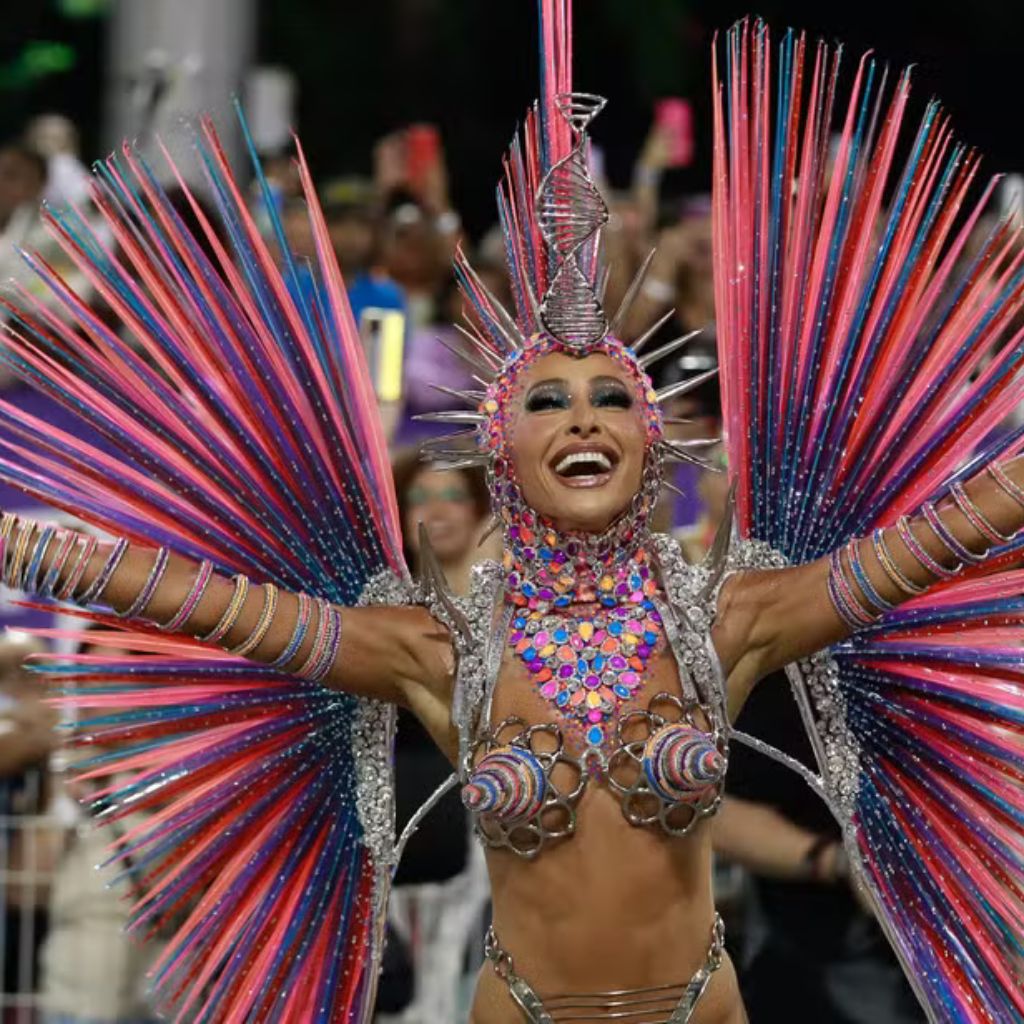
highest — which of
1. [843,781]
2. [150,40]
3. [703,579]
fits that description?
[150,40]

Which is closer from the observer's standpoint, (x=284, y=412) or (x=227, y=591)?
(x=227, y=591)

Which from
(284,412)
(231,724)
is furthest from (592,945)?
(284,412)

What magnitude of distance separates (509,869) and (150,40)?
6057 mm

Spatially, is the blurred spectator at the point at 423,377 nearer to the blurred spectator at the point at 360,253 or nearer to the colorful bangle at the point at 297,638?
the blurred spectator at the point at 360,253

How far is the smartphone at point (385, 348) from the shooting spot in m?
4.68

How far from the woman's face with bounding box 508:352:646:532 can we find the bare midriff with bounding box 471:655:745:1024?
27cm

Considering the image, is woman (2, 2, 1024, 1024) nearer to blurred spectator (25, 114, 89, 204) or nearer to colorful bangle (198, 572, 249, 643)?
colorful bangle (198, 572, 249, 643)

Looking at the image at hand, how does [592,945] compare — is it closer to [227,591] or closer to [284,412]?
[227,591]

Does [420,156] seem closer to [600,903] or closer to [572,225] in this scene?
[572,225]

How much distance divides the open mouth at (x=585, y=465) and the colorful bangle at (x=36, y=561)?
78 cm

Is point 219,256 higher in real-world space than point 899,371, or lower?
higher

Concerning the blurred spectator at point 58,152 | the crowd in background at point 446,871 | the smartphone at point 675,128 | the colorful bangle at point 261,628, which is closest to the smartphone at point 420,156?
the smartphone at point 675,128

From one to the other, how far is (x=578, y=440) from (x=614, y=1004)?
87cm

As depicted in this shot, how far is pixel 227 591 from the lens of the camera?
11.1 feet
